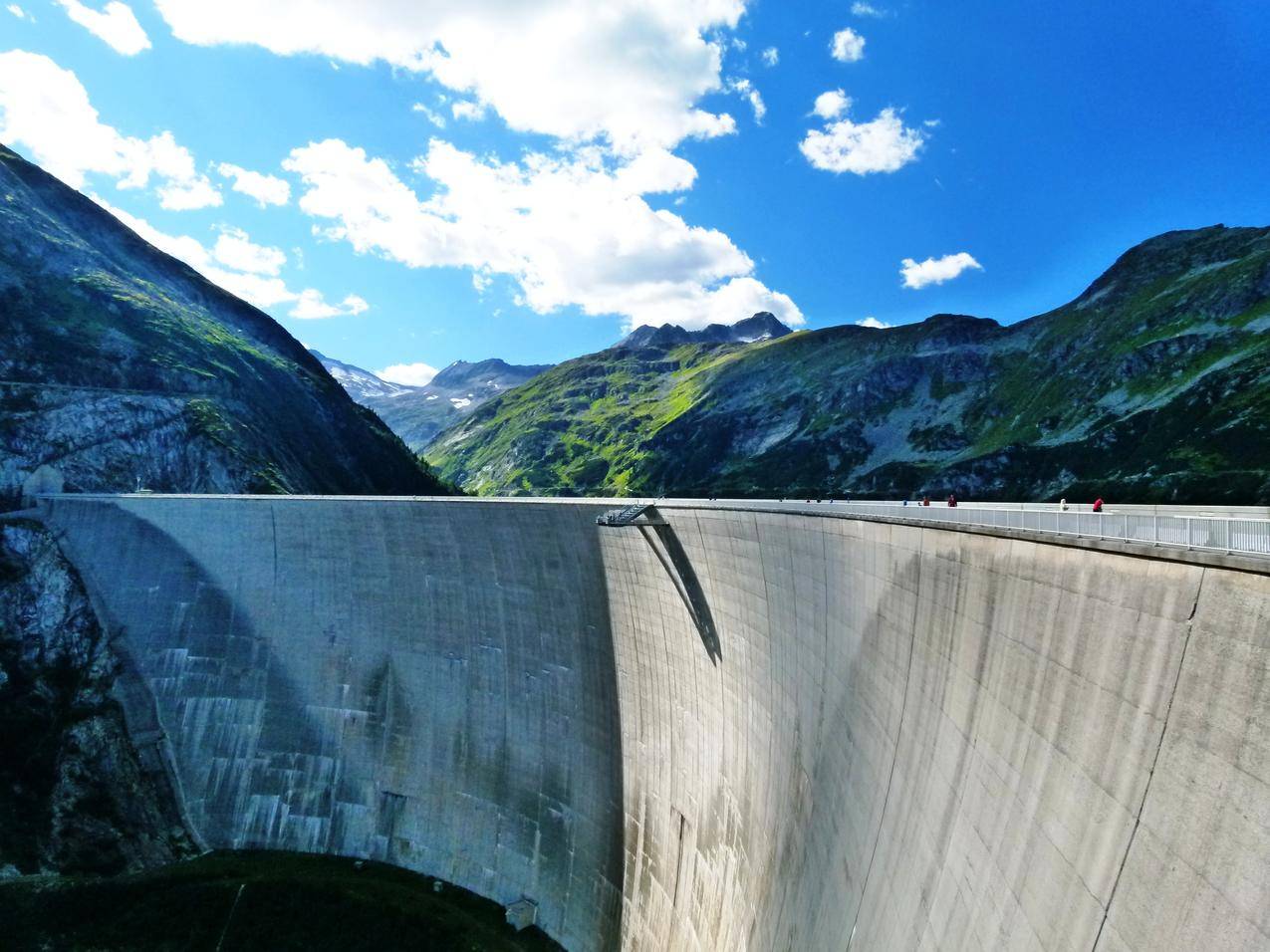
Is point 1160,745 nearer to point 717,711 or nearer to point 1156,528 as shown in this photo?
point 1156,528

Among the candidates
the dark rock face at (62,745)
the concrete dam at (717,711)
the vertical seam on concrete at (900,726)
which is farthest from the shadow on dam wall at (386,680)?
the vertical seam on concrete at (900,726)

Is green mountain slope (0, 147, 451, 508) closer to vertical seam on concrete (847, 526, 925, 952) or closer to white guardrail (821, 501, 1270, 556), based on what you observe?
vertical seam on concrete (847, 526, 925, 952)

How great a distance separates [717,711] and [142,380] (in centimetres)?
6096

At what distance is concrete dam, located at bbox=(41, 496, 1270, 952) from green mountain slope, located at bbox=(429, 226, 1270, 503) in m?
51.1

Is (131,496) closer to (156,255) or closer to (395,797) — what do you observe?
(395,797)

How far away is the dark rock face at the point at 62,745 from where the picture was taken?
3694cm

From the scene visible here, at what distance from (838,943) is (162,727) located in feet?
128

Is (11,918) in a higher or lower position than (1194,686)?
lower

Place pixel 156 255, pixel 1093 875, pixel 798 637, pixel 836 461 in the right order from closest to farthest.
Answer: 1. pixel 1093 875
2. pixel 798 637
3. pixel 156 255
4. pixel 836 461

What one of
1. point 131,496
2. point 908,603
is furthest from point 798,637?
point 131,496

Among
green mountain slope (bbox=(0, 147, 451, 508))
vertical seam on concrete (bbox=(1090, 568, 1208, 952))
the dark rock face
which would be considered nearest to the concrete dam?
vertical seam on concrete (bbox=(1090, 568, 1208, 952))

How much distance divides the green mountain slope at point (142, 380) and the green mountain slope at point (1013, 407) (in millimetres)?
44595

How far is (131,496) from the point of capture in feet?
146

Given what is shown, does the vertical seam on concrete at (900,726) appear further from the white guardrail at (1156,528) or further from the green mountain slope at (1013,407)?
the green mountain slope at (1013,407)
